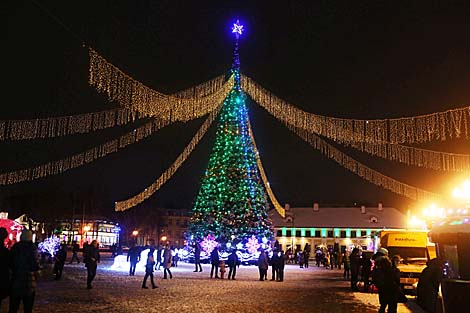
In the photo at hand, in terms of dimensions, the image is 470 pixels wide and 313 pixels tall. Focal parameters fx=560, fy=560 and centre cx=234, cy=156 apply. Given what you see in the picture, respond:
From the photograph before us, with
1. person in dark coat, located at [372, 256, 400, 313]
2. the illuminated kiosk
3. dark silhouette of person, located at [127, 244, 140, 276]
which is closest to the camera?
the illuminated kiosk

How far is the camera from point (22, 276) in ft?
30.9

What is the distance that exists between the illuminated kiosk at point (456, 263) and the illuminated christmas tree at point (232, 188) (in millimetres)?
31386

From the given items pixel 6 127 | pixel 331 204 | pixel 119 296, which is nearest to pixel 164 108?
pixel 6 127

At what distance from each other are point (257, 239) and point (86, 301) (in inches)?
1008

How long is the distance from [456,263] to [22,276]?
22.4ft

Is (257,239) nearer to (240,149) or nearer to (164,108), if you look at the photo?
(240,149)

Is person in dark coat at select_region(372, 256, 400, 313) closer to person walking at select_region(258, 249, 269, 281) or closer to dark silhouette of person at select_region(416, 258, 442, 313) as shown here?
dark silhouette of person at select_region(416, 258, 442, 313)

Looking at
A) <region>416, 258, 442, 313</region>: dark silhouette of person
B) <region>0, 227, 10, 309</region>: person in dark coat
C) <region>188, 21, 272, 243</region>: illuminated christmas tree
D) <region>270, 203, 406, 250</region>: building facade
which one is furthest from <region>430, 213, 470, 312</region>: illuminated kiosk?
<region>270, 203, 406, 250</region>: building facade

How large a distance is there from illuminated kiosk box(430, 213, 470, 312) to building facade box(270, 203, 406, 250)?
81.8 m

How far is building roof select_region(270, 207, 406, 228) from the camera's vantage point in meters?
90.2

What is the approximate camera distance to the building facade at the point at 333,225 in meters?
89.7

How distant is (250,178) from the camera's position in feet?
129

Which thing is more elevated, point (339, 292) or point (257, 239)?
point (257, 239)

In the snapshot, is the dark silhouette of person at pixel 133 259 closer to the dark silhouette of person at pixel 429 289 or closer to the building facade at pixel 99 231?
the dark silhouette of person at pixel 429 289
